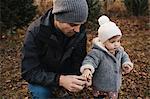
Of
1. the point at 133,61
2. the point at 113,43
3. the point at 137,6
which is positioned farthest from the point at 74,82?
the point at 137,6

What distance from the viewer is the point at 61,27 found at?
2889mm

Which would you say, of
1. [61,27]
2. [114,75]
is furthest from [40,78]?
[114,75]

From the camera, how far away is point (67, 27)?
2.85 meters

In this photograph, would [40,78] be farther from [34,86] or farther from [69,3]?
[69,3]

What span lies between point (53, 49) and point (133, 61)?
278cm

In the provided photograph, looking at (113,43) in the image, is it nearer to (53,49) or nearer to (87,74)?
(87,74)

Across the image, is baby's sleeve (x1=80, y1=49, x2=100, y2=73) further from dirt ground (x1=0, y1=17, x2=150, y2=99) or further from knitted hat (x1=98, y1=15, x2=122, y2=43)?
dirt ground (x1=0, y1=17, x2=150, y2=99)

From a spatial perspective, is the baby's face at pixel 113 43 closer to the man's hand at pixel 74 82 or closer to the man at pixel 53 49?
the man at pixel 53 49

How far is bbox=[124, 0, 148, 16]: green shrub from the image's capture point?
7.46 meters

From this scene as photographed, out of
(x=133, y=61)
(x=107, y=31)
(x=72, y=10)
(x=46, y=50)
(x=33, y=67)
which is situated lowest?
(x=133, y=61)

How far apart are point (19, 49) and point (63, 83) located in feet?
10.1

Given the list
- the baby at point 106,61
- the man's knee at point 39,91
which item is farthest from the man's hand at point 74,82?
the man's knee at point 39,91

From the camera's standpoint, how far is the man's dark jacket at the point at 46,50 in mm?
2932

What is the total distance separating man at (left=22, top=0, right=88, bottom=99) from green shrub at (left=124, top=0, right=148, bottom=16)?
4.57 metres
